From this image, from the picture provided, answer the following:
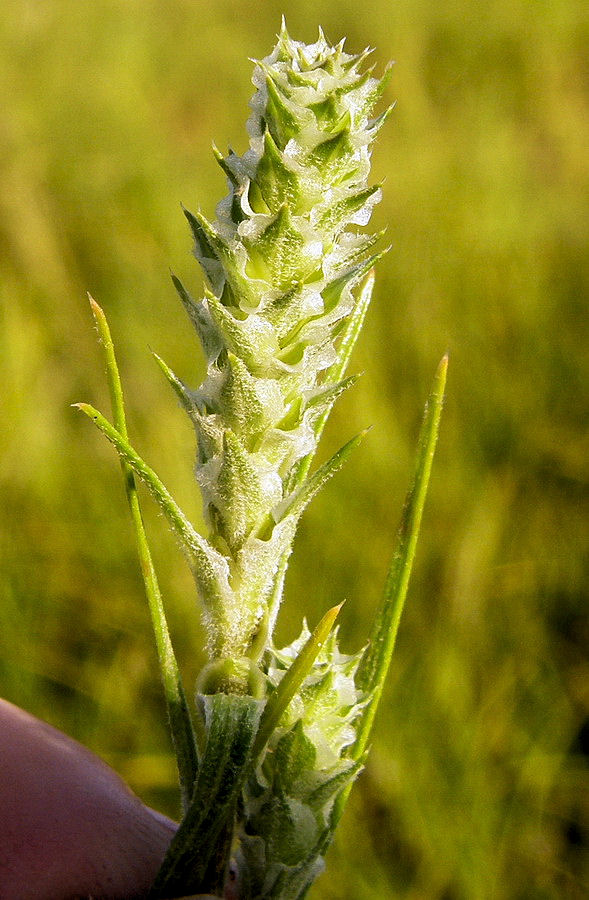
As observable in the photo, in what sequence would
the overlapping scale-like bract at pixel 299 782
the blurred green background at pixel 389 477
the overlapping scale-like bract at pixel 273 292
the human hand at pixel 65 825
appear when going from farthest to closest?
the blurred green background at pixel 389 477, the human hand at pixel 65 825, the overlapping scale-like bract at pixel 299 782, the overlapping scale-like bract at pixel 273 292

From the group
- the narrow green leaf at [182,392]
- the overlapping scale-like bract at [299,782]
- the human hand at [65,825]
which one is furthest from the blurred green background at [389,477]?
the narrow green leaf at [182,392]

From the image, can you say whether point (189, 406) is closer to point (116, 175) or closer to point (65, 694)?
point (65, 694)

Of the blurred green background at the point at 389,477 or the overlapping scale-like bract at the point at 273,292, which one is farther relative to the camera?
the blurred green background at the point at 389,477

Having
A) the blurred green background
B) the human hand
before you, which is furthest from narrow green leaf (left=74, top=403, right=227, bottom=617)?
the blurred green background

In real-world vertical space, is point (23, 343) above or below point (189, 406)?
above

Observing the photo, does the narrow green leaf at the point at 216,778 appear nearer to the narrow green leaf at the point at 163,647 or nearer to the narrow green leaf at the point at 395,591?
the narrow green leaf at the point at 163,647

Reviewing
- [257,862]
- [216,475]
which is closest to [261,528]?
[216,475]

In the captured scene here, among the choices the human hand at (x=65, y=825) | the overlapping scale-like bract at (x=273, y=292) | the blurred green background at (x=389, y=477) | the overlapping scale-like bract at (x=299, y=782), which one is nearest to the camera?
the overlapping scale-like bract at (x=273, y=292)

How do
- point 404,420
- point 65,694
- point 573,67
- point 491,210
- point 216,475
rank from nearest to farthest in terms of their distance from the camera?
point 216,475, point 65,694, point 404,420, point 491,210, point 573,67
